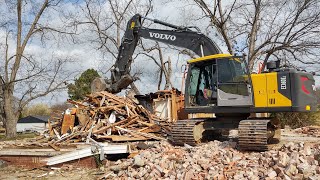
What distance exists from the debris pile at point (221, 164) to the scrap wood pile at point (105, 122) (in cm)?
212

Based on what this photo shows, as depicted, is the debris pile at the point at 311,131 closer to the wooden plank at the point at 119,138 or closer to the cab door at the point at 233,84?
the cab door at the point at 233,84

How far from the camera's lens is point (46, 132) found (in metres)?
13.6

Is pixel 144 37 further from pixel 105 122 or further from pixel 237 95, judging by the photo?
pixel 237 95

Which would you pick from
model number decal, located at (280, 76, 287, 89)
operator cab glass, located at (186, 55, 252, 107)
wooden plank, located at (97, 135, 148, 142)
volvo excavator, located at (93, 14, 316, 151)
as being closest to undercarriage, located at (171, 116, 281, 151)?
volvo excavator, located at (93, 14, 316, 151)

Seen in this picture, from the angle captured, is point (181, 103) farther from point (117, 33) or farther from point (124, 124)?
point (117, 33)

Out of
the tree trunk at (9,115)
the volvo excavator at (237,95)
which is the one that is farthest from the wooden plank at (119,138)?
the tree trunk at (9,115)

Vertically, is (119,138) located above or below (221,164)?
above

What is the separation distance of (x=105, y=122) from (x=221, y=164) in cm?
552

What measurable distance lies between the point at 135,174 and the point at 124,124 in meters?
4.14

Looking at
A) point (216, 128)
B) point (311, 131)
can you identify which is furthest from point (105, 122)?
point (311, 131)

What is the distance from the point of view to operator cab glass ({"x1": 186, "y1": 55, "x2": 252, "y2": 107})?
912 cm

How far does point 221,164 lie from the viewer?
7.52m

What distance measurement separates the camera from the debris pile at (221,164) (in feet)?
21.9

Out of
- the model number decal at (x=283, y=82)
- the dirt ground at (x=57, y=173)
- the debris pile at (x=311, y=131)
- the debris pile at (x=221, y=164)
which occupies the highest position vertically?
the model number decal at (x=283, y=82)
